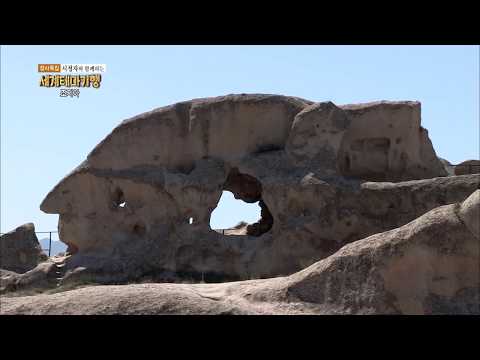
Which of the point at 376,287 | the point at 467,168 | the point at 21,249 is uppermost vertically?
the point at 467,168

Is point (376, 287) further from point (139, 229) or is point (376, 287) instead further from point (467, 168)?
point (467, 168)

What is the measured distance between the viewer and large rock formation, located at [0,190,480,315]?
33.1ft

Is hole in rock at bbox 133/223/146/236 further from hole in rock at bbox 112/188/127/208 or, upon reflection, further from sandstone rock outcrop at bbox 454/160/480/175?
sandstone rock outcrop at bbox 454/160/480/175

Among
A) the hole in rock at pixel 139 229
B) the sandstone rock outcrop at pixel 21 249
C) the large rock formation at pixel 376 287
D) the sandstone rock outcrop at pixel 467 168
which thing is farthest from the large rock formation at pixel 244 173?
the large rock formation at pixel 376 287

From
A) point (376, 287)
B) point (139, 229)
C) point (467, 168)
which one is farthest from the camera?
point (467, 168)

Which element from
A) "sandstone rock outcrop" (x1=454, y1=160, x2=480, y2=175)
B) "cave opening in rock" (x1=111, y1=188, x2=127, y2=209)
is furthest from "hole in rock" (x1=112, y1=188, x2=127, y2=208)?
"sandstone rock outcrop" (x1=454, y1=160, x2=480, y2=175)

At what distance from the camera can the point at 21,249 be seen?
80.0 ft

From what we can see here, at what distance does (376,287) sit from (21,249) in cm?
1641

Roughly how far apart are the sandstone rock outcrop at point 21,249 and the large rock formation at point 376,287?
13.8 m

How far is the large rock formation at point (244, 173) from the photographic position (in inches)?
795

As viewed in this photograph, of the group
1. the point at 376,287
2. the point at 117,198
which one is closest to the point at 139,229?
the point at 117,198

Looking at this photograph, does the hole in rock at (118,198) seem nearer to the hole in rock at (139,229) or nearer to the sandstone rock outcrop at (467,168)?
the hole in rock at (139,229)

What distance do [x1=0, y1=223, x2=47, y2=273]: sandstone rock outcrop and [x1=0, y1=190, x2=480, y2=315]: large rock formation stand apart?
1375 cm

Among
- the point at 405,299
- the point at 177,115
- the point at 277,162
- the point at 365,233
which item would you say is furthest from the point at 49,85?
the point at 405,299
